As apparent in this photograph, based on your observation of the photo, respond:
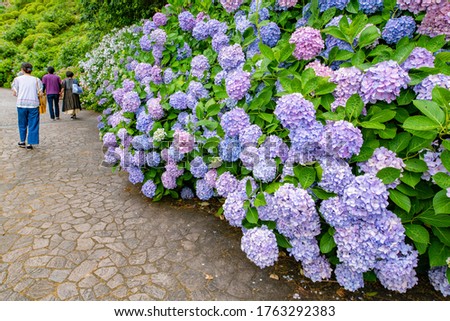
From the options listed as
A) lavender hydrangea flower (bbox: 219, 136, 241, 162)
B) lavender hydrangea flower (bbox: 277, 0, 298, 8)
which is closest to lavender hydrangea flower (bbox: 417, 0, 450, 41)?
lavender hydrangea flower (bbox: 277, 0, 298, 8)

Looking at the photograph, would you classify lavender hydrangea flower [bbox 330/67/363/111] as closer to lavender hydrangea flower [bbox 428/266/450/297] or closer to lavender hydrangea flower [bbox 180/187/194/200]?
lavender hydrangea flower [bbox 428/266/450/297]

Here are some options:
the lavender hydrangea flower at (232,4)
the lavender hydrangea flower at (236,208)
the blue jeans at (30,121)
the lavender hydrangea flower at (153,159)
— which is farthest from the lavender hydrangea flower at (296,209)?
the blue jeans at (30,121)

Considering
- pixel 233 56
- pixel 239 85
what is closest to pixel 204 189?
pixel 239 85

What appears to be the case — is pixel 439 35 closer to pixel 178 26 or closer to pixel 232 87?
pixel 232 87

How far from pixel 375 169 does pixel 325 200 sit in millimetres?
310

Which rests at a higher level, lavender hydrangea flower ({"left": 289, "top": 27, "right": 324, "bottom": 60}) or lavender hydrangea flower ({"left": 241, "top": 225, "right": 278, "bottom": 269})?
lavender hydrangea flower ({"left": 289, "top": 27, "right": 324, "bottom": 60})

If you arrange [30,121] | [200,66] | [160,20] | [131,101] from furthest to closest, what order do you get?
[30,121]
[160,20]
[131,101]
[200,66]

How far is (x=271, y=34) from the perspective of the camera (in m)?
2.40

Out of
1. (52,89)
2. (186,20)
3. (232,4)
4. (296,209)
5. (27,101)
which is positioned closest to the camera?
(296,209)

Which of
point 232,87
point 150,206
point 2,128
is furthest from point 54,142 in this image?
point 232,87

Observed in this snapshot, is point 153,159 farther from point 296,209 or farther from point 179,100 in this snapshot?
point 296,209

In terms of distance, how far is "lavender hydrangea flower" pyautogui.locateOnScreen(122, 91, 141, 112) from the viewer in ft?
10.5

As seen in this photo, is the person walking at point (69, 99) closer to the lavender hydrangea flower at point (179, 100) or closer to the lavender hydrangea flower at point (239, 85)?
the lavender hydrangea flower at point (179, 100)

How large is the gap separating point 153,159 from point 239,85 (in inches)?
51.3
